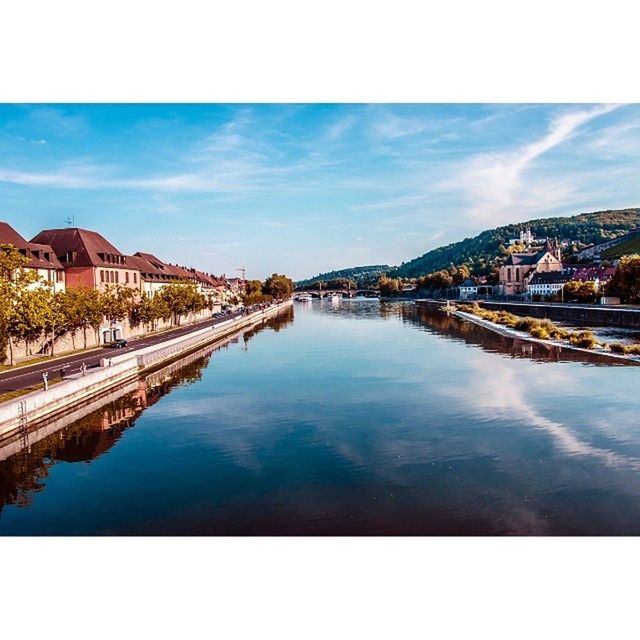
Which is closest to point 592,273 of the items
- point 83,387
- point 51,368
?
point 51,368

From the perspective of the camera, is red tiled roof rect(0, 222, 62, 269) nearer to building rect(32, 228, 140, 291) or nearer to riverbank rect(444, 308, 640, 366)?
building rect(32, 228, 140, 291)

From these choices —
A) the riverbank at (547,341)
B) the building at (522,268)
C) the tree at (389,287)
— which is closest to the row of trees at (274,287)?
the tree at (389,287)

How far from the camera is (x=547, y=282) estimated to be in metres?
113

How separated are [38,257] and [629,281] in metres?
58.2

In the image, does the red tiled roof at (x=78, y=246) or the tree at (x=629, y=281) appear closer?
the red tiled roof at (x=78, y=246)

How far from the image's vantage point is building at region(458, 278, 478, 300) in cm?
13912

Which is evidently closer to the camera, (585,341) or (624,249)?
(585,341)

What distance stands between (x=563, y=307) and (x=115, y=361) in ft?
186

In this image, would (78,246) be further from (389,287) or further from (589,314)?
(389,287)

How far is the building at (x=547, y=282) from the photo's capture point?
350ft

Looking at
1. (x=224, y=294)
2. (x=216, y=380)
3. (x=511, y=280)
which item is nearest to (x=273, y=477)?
(x=216, y=380)

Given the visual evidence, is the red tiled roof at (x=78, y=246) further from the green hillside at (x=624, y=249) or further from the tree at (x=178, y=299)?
the green hillside at (x=624, y=249)

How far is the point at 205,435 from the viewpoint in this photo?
780 inches

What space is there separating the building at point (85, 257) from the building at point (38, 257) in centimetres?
194
